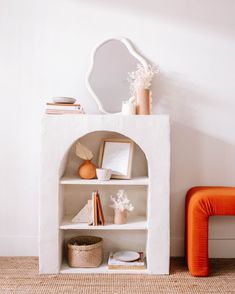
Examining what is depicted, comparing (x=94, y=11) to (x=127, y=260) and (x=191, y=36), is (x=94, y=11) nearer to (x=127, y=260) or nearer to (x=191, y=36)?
(x=191, y=36)

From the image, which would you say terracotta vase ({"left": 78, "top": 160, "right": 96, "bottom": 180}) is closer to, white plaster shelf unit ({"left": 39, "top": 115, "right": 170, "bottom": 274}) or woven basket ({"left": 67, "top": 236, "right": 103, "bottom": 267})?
white plaster shelf unit ({"left": 39, "top": 115, "right": 170, "bottom": 274})

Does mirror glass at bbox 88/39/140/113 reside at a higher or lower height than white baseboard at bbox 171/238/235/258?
higher

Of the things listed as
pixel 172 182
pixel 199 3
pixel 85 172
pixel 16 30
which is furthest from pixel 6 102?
pixel 199 3

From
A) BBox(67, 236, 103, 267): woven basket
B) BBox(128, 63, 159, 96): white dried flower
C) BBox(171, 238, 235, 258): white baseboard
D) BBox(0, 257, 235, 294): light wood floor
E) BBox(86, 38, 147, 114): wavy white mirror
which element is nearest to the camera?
BBox(0, 257, 235, 294): light wood floor

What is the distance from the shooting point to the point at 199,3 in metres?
3.16

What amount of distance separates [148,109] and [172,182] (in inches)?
25.9

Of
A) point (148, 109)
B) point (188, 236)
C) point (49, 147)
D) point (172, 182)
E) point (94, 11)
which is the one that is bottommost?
point (188, 236)

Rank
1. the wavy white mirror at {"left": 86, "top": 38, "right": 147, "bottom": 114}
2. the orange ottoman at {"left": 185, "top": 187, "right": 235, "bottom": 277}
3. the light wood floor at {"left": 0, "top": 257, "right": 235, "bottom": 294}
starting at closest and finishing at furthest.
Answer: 1. the light wood floor at {"left": 0, "top": 257, "right": 235, "bottom": 294}
2. the orange ottoman at {"left": 185, "top": 187, "right": 235, "bottom": 277}
3. the wavy white mirror at {"left": 86, "top": 38, "right": 147, "bottom": 114}

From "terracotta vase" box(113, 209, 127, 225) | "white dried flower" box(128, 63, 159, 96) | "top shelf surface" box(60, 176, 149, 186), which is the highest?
"white dried flower" box(128, 63, 159, 96)

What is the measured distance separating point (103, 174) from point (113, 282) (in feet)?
2.39

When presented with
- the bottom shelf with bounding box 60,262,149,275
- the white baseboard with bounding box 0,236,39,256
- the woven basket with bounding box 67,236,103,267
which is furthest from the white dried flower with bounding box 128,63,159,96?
the white baseboard with bounding box 0,236,39,256

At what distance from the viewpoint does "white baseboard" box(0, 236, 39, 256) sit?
321cm

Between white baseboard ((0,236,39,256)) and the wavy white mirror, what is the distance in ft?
3.90

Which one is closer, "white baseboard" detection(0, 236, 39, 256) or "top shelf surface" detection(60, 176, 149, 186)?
"top shelf surface" detection(60, 176, 149, 186)
